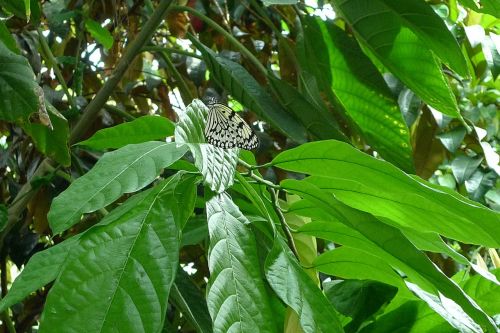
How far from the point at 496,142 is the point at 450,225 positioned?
1348 mm

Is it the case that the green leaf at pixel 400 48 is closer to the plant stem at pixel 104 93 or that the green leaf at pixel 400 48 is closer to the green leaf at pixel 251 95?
the green leaf at pixel 251 95

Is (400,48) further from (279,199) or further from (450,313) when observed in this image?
(450,313)

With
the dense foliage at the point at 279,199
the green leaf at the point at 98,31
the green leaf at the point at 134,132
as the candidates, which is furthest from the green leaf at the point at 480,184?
the green leaf at the point at 134,132

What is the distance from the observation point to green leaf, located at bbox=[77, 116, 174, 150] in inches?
28.8

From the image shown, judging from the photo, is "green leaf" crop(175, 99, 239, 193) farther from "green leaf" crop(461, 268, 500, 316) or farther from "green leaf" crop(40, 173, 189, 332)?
"green leaf" crop(461, 268, 500, 316)

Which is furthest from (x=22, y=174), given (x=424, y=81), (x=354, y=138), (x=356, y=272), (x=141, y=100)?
(x=356, y=272)

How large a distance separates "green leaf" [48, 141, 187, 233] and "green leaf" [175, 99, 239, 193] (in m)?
0.01

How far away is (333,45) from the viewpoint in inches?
43.3

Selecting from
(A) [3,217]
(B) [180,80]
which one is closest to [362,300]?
(A) [3,217]

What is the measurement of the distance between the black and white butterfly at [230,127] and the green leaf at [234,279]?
246 mm

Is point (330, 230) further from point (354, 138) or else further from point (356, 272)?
point (354, 138)

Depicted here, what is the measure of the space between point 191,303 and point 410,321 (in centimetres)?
27

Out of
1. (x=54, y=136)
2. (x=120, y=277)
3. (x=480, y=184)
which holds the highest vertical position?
(x=54, y=136)

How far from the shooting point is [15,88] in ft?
2.91
